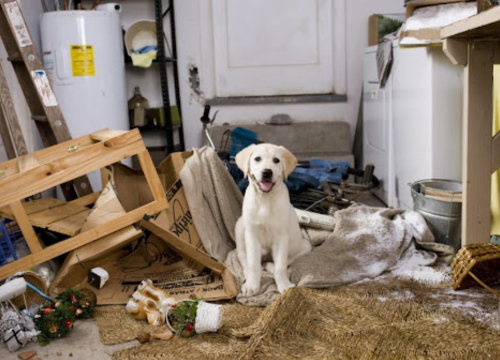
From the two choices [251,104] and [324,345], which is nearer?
[324,345]

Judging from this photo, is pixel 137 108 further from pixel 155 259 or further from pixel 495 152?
pixel 495 152

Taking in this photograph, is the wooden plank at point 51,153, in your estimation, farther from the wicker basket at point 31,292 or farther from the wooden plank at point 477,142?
the wooden plank at point 477,142

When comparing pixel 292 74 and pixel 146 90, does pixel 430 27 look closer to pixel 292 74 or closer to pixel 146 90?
pixel 292 74

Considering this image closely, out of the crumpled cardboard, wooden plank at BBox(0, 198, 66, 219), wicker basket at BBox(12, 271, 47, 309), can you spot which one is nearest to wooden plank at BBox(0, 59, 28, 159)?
wooden plank at BBox(0, 198, 66, 219)

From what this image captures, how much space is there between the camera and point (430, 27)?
263cm

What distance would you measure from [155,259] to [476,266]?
57.6 inches

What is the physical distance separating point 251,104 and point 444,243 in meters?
2.60

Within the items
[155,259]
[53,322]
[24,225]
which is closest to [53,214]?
[24,225]

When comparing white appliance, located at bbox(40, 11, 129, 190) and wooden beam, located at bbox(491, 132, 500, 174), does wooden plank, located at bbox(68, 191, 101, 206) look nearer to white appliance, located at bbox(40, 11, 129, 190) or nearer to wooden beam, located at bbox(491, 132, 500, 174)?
white appliance, located at bbox(40, 11, 129, 190)

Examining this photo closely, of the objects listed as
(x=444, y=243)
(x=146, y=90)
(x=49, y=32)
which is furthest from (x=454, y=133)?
(x=146, y=90)

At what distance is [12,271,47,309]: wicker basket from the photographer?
212 centimetres

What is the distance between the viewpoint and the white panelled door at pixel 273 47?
4.79 m

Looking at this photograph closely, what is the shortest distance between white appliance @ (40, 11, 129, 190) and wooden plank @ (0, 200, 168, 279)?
130 centimetres

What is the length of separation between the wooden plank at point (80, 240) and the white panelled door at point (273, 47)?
2.64m
